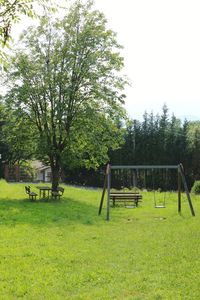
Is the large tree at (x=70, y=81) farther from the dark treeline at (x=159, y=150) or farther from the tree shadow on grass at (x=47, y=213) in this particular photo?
the dark treeline at (x=159, y=150)

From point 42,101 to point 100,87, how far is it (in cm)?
344

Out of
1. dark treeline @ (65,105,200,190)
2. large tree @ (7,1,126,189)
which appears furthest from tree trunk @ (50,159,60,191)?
dark treeline @ (65,105,200,190)

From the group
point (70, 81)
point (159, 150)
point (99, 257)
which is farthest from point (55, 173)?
point (99, 257)

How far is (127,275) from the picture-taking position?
6246 millimetres

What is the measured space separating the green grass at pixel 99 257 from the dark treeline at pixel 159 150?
20.0m

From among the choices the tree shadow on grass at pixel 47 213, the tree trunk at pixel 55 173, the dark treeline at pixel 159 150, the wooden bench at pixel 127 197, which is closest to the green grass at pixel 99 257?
the tree shadow on grass at pixel 47 213

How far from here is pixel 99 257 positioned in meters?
7.57

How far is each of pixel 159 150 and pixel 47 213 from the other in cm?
2130

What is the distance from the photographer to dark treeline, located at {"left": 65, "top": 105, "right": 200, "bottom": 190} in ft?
111

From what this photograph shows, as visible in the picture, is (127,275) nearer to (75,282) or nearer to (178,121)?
(75,282)

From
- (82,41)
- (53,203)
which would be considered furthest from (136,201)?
(82,41)

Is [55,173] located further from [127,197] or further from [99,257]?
[99,257]

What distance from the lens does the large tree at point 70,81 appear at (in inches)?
831

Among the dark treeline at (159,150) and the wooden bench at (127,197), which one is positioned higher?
the dark treeline at (159,150)
